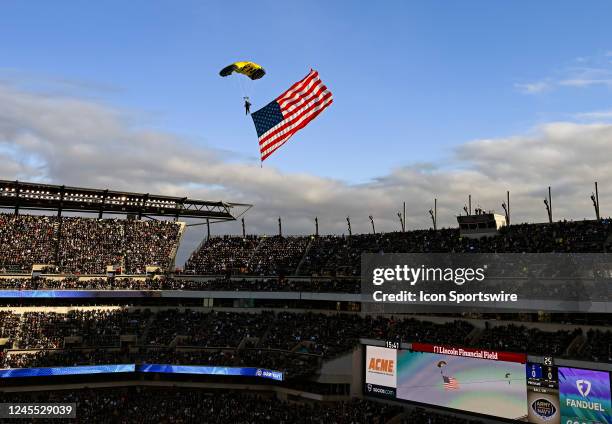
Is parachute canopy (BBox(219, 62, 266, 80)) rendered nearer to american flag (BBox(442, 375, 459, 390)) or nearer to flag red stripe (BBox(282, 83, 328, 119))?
flag red stripe (BBox(282, 83, 328, 119))

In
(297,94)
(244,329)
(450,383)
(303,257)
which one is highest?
(297,94)

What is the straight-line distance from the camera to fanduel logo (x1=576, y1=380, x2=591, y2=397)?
123 ft

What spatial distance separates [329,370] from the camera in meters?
52.8

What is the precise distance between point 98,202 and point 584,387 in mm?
61247

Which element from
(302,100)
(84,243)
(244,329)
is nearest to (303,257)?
(244,329)

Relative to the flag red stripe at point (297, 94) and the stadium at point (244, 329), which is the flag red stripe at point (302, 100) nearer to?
the flag red stripe at point (297, 94)

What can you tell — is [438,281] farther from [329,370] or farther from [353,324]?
[329,370]

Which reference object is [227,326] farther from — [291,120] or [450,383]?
[291,120]

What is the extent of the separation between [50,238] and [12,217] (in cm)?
544

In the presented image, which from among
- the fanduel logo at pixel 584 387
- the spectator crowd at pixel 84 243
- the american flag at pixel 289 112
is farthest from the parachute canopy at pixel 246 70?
the spectator crowd at pixel 84 243

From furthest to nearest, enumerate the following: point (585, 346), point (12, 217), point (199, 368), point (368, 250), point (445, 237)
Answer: point (12, 217)
point (368, 250)
point (445, 237)
point (199, 368)
point (585, 346)

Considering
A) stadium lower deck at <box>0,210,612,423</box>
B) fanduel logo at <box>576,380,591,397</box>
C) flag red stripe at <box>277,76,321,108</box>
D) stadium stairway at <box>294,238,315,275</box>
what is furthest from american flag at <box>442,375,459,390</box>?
stadium stairway at <box>294,238,315,275</box>

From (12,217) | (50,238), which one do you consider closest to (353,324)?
(50,238)

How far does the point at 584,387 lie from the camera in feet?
124
